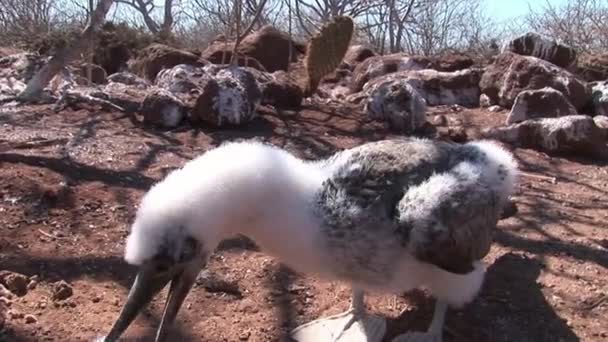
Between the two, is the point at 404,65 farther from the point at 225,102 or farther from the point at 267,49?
the point at 225,102

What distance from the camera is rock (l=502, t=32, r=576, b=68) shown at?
28.6 feet

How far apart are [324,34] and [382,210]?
5161 mm

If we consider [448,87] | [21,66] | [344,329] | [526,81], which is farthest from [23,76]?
[344,329]

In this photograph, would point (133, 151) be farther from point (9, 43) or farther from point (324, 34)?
point (9, 43)

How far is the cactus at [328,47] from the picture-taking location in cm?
755

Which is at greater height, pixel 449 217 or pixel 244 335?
pixel 449 217

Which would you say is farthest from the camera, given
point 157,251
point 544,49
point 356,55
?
point 356,55

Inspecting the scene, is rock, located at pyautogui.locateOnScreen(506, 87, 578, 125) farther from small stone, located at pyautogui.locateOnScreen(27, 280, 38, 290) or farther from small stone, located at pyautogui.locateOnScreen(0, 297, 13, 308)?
small stone, located at pyautogui.locateOnScreen(0, 297, 13, 308)

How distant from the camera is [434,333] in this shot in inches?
115

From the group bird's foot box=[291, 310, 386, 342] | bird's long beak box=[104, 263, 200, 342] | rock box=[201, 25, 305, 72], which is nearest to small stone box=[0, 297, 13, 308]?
bird's long beak box=[104, 263, 200, 342]

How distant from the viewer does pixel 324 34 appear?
7.60 meters

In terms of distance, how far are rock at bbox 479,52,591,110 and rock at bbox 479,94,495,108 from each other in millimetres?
38

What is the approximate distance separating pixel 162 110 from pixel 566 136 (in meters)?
3.30

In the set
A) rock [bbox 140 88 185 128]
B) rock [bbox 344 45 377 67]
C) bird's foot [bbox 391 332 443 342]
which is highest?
rock [bbox 344 45 377 67]
